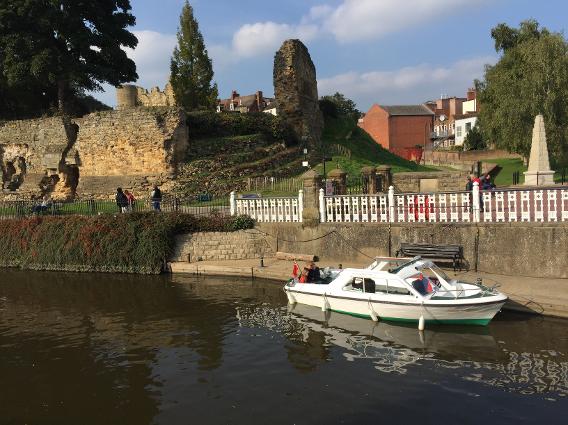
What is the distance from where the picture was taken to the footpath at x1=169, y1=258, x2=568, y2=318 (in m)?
9.95

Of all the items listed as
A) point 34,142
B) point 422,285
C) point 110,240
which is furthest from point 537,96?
point 34,142

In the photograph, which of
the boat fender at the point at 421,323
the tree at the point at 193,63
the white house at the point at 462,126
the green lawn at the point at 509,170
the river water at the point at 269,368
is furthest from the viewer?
the white house at the point at 462,126

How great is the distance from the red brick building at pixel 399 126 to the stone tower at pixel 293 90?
36169mm

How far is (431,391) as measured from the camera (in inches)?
283

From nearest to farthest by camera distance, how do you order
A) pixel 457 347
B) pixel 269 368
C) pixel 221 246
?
pixel 269 368
pixel 457 347
pixel 221 246

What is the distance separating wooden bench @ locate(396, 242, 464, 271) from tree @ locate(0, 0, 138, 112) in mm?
26289

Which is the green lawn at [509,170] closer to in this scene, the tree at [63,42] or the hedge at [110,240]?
the hedge at [110,240]

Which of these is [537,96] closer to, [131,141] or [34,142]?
[131,141]

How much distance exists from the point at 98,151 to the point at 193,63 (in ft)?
47.3

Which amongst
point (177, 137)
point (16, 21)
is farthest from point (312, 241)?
point (16, 21)

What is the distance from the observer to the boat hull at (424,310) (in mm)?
9445

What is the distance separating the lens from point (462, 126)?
227ft

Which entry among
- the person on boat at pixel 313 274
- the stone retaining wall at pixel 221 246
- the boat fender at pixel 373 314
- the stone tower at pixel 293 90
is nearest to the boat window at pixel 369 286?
the boat fender at pixel 373 314

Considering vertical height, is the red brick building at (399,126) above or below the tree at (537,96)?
above
